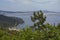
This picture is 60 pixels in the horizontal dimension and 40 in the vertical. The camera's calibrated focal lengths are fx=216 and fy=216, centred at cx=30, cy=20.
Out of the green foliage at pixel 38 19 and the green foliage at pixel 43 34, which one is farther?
the green foliage at pixel 38 19

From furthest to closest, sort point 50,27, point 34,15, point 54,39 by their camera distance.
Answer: point 34,15 → point 50,27 → point 54,39

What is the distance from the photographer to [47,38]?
5160 mm

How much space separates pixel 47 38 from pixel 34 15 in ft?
6.30

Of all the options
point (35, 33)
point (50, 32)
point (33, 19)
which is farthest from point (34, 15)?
Result: point (50, 32)

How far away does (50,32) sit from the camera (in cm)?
519

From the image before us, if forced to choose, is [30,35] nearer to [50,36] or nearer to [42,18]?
[50,36]

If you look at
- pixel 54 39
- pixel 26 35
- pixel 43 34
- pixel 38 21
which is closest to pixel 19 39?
pixel 26 35

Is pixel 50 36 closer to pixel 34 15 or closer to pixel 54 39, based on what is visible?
pixel 54 39

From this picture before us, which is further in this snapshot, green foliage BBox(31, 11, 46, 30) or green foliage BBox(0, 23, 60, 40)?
green foliage BBox(31, 11, 46, 30)

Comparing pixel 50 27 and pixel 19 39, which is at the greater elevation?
pixel 50 27

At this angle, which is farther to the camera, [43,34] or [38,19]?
[38,19]

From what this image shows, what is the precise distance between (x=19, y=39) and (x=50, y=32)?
98 centimetres

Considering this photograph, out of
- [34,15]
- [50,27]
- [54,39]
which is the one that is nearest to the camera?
[54,39]

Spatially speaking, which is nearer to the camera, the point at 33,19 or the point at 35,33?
the point at 35,33
